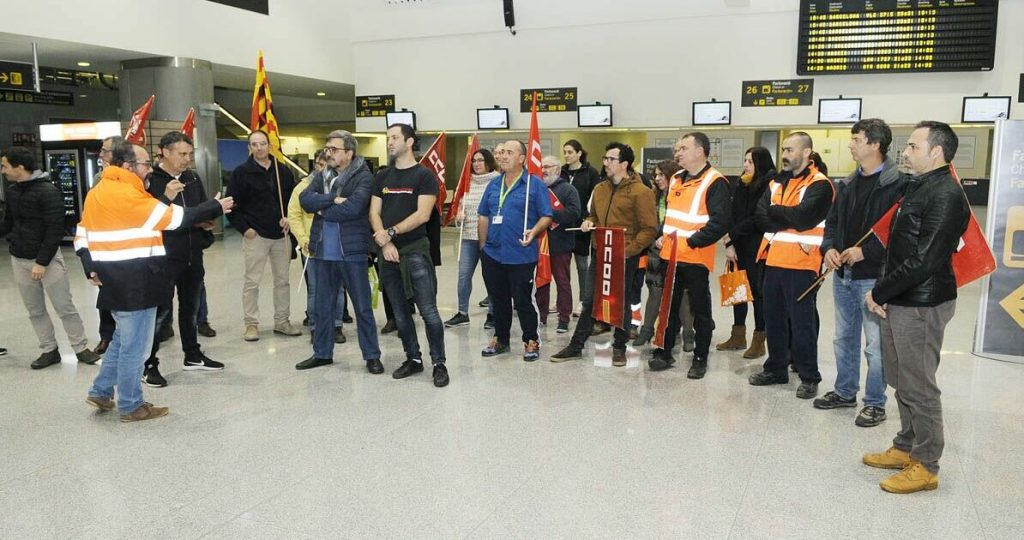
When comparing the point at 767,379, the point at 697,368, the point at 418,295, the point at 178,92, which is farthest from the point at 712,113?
the point at 178,92

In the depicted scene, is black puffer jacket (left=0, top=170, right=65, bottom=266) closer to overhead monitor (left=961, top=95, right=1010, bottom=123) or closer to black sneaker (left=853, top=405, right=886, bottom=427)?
black sneaker (left=853, top=405, right=886, bottom=427)

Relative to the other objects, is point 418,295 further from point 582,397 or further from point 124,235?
point 124,235

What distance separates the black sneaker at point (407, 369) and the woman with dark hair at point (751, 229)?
228cm

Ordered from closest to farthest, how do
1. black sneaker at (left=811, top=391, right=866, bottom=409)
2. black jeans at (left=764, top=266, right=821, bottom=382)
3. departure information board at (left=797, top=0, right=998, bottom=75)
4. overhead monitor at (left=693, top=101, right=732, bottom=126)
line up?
black sneaker at (left=811, top=391, right=866, bottom=409) → black jeans at (left=764, top=266, right=821, bottom=382) → departure information board at (left=797, top=0, right=998, bottom=75) → overhead monitor at (left=693, top=101, right=732, bottom=126)

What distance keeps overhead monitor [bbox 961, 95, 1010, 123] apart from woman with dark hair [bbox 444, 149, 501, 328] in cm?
737

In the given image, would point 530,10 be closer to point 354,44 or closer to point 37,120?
point 354,44

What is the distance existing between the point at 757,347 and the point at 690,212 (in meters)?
1.27

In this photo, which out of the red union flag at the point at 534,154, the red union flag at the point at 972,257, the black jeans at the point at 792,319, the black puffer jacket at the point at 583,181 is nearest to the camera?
the red union flag at the point at 972,257

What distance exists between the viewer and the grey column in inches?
440

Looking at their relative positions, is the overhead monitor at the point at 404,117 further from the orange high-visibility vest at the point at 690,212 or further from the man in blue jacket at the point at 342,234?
the orange high-visibility vest at the point at 690,212

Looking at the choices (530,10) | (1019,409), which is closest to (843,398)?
(1019,409)

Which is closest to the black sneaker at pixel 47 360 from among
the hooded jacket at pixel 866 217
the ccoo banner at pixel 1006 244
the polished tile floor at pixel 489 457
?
the polished tile floor at pixel 489 457

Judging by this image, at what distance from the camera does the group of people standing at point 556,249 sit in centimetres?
309

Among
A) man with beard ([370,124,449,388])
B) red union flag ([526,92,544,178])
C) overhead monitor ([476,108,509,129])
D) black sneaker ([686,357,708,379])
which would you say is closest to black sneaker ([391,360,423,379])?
man with beard ([370,124,449,388])
